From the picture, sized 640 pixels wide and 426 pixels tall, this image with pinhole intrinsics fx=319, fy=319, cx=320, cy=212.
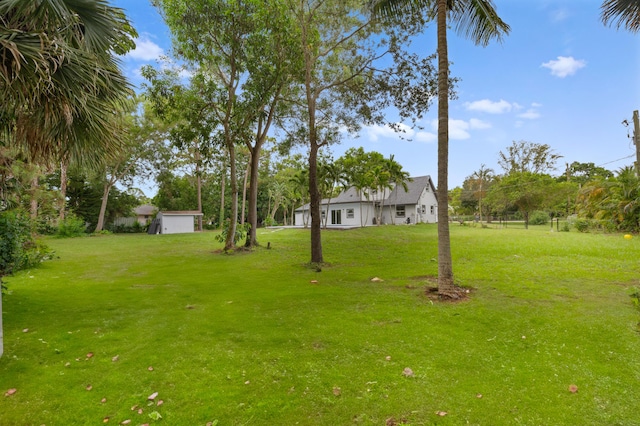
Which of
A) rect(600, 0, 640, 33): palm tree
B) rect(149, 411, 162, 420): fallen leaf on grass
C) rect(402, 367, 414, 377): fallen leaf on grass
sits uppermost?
rect(600, 0, 640, 33): palm tree

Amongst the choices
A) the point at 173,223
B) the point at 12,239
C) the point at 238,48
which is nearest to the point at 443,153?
the point at 238,48

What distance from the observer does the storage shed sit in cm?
3136

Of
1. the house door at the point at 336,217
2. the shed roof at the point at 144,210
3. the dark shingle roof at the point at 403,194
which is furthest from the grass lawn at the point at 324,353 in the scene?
the shed roof at the point at 144,210

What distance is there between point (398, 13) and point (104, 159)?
305 inches

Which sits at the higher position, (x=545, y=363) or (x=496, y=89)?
(x=496, y=89)

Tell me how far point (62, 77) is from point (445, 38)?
277 inches

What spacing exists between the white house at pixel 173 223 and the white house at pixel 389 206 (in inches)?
480

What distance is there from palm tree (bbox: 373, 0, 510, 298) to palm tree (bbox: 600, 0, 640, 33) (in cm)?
265

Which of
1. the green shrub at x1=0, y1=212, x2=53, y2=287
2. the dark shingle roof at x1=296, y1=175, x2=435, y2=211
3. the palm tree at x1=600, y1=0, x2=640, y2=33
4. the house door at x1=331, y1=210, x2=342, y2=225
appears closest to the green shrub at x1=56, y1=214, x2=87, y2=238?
the green shrub at x1=0, y1=212, x2=53, y2=287

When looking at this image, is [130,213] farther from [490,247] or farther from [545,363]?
[545,363]

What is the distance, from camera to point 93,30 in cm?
505

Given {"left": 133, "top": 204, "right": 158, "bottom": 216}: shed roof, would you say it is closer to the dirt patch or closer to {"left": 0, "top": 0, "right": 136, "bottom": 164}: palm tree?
{"left": 0, "top": 0, "right": 136, "bottom": 164}: palm tree

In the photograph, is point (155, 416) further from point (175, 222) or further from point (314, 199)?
point (175, 222)

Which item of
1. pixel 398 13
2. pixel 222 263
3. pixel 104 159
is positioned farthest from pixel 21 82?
pixel 222 263
